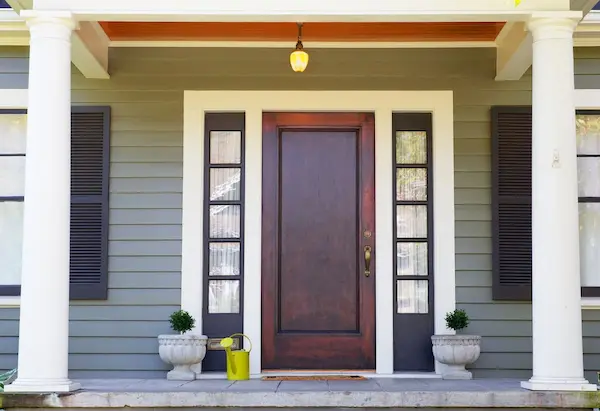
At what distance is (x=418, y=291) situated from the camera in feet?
22.1

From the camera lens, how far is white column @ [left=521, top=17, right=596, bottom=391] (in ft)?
17.6

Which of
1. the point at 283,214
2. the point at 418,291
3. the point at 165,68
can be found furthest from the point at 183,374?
the point at 165,68

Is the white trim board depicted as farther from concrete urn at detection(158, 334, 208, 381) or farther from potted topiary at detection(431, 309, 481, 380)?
concrete urn at detection(158, 334, 208, 381)

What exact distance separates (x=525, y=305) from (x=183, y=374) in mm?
2615

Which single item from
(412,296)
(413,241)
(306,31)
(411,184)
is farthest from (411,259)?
(306,31)

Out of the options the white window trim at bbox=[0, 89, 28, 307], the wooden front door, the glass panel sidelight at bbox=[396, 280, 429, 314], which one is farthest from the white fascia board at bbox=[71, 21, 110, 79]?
the glass panel sidelight at bbox=[396, 280, 429, 314]

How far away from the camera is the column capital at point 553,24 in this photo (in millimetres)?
5465

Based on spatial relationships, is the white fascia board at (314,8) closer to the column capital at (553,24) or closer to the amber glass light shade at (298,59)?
the column capital at (553,24)

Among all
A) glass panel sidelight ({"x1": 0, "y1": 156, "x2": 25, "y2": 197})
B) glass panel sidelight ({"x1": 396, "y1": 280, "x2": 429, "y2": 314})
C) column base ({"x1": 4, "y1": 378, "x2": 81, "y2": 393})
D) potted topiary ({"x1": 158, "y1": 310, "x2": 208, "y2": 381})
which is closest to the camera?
column base ({"x1": 4, "y1": 378, "x2": 81, "y2": 393})

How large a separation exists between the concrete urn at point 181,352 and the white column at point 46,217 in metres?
1.02

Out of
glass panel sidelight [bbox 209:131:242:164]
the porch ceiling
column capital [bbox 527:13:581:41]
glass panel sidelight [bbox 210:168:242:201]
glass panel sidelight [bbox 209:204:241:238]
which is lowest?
glass panel sidelight [bbox 209:204:241:238]

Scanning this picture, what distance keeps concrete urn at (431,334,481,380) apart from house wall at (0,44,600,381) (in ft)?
0.75

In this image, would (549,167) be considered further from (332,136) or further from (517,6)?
(332,136)

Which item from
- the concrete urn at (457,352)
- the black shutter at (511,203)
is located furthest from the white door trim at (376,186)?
the black shutter at (511,203)
